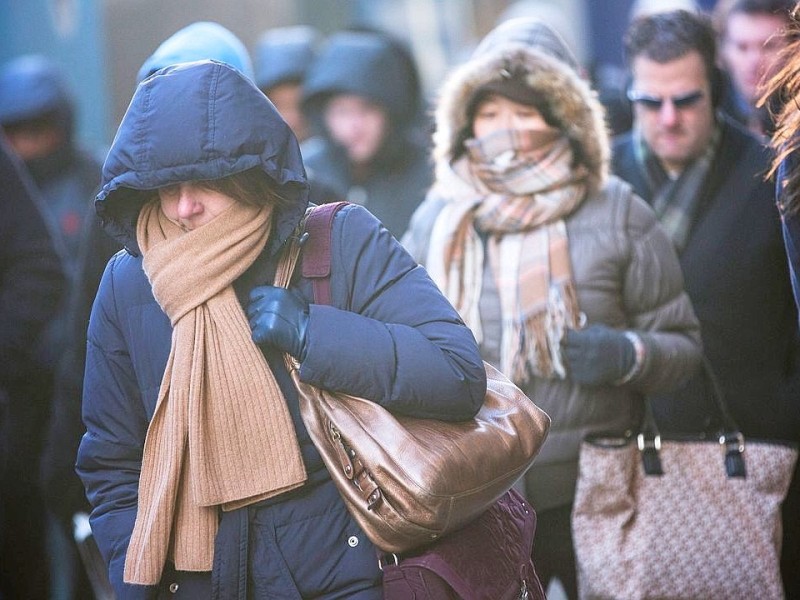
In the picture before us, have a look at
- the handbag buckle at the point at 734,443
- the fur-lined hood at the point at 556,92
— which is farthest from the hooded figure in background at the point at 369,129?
the handbag buckle at the point at 734,443

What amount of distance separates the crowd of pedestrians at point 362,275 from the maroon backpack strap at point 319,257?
23mm

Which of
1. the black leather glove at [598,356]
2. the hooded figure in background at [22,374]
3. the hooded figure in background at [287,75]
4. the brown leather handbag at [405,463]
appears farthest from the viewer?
the hooded figure in background at [287,75]

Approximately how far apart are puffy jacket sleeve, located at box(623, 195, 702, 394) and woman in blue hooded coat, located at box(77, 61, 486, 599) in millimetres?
1302

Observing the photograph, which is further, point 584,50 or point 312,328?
point 584,50

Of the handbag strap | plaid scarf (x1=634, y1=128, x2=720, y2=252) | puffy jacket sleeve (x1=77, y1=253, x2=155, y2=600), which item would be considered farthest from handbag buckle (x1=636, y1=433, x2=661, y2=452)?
Result: puffy jacket sleeve (x1=77, y1=253, x2=155, y2=600)

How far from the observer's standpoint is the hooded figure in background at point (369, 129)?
618 cm

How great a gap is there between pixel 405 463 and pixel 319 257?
1.60 feet

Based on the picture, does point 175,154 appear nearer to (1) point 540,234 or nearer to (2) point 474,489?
(2) point 474,489

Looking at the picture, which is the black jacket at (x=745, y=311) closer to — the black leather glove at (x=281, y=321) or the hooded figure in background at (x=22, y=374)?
the black leather glove at (x=281, y=321)

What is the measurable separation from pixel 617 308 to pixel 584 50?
38.3 feet

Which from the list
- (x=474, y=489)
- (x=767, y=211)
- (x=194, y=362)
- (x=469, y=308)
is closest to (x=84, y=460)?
(x=194, y=362)

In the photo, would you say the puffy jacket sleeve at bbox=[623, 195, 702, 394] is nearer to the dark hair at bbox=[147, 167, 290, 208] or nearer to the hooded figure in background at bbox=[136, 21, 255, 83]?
the hooded figure in background at bbox=[136, 21, 255, 83]

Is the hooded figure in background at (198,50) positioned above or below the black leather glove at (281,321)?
above

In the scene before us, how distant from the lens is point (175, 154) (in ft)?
9.10
